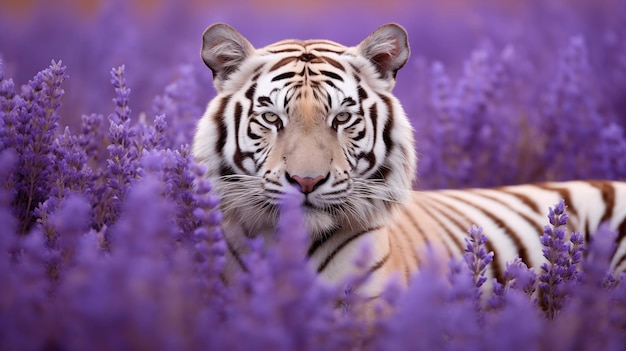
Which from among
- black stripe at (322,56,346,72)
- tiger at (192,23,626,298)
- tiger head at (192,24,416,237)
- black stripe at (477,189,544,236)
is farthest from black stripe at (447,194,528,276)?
black stripe at (322,56,346,72)

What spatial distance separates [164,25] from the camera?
787 centimetres

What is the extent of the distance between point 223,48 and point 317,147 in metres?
0.60

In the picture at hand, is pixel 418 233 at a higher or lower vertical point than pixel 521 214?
lower

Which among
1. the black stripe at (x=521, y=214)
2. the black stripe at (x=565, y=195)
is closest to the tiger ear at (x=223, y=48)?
the black stripe at (x=521, y=214)

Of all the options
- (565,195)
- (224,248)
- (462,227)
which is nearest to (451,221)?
(462,227)

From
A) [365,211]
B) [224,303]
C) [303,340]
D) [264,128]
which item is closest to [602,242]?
[303,340]

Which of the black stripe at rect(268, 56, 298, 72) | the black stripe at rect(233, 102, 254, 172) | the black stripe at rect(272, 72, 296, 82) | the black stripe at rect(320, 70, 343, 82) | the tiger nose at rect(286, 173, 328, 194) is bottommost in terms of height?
the tiger nose at rect(286, 173, 328, 194)

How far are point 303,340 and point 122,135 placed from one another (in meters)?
1.08

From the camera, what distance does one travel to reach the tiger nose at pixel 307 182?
210 cm

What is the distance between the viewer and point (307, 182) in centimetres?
210

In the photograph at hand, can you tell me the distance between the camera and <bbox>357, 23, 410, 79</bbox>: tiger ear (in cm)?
253

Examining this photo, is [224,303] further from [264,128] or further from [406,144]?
[406,144]

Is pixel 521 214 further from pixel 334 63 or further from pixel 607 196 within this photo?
pixel 334 63

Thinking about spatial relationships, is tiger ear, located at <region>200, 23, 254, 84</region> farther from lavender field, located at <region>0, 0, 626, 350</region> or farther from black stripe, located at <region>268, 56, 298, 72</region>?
lavender field, located at <region>0, 0, 626, 350</region>
